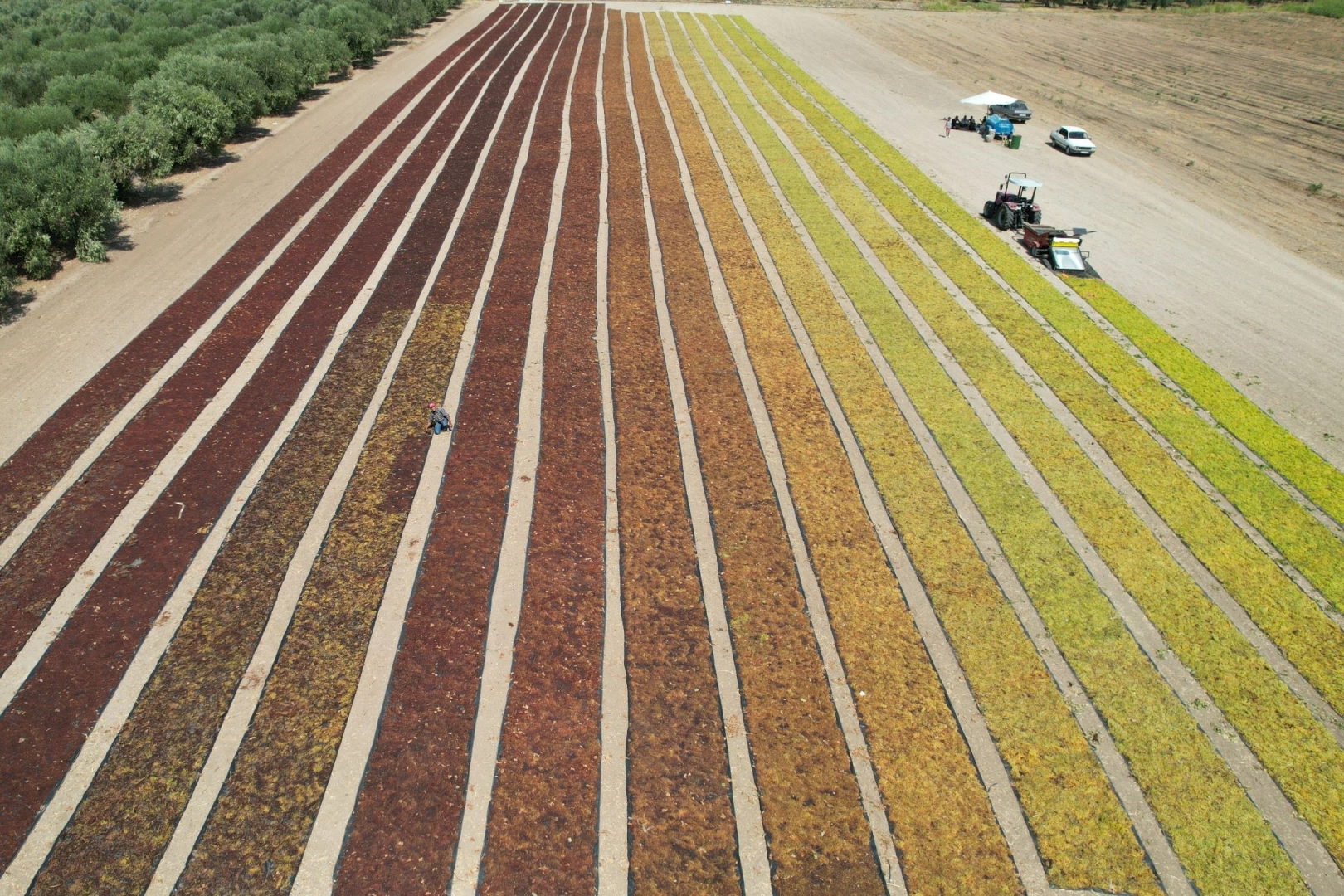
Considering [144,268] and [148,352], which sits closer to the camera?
[148,352]

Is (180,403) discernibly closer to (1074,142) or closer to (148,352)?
(148,352)

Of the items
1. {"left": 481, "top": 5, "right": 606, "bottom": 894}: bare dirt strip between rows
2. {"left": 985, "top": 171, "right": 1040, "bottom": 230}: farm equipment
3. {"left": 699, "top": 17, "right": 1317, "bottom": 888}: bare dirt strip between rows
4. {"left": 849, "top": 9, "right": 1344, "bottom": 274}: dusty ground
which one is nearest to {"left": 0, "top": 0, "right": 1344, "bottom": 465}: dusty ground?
{"left": 849, "top": 9, "right": 1344, "bottom": 274}: dusty ground

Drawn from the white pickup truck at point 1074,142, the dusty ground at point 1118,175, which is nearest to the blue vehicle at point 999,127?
the dusty ground at point 1118,175

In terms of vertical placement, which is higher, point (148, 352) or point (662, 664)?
point (148, 352)

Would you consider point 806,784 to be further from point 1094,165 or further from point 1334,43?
point 1334,43

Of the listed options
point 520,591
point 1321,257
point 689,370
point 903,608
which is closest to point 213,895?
point 520,591

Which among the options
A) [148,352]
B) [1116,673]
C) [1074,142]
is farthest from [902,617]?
[1074,142]

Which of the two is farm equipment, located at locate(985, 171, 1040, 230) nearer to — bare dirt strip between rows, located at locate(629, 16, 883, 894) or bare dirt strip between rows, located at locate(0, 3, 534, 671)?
bare dirt strip between rows, located at locate(629, 16, 883, 894)
